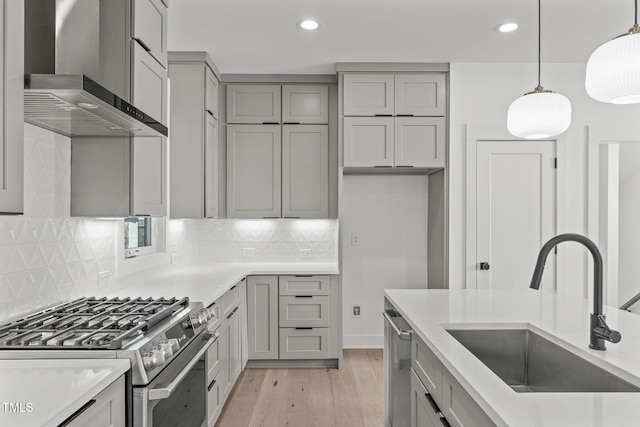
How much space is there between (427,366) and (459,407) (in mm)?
385

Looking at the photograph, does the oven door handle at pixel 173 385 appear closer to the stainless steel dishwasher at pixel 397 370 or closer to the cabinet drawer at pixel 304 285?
the stainless steel dishwasher at pixel 397 370

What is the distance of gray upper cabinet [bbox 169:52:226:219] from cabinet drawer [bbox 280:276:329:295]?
36.2 inches

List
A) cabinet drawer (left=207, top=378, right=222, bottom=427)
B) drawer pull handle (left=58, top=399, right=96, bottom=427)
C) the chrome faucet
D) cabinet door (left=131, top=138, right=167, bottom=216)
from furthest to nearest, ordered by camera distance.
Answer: cabinet drawer (left=207, top=378, right=222, bottom=427) → cabinet door (left=131, top=138, right=167, bottom=216) → the chrome faucet → drawer pull handle (left=58, top=399, right=96, bottom=427)

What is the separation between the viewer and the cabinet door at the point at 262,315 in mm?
3775

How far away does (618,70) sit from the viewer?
1.42 m

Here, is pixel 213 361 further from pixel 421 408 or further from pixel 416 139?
pixel 416 139

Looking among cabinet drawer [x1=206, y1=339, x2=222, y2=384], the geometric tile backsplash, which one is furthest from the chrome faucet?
the geometric tile backsplash

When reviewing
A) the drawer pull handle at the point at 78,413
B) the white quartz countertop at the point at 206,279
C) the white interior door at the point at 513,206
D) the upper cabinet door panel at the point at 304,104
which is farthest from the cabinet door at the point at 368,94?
the drawer pull handle at the point at 78,413

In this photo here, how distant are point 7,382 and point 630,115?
467 centimetres

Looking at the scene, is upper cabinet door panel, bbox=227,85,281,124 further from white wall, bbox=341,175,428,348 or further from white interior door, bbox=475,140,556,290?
white interior door, bbox=475,140,556,290

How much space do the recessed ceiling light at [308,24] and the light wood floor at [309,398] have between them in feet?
8.95

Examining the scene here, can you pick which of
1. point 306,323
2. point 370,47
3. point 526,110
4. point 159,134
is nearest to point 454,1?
point 370,47

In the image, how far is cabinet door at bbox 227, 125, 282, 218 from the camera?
13.5 ft

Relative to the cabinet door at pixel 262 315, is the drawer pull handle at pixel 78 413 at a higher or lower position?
higher
